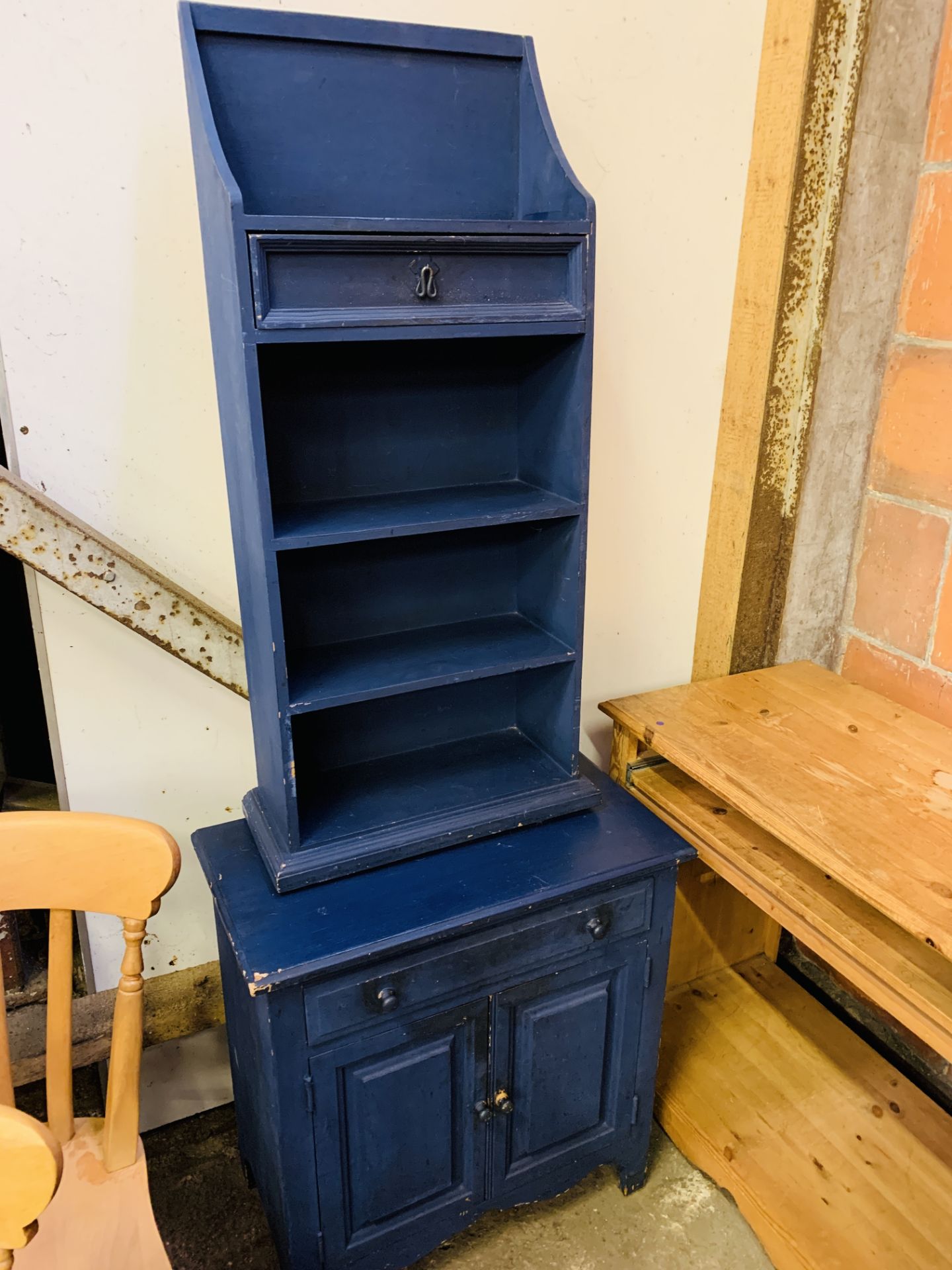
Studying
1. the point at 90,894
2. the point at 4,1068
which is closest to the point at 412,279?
the point at 90,894

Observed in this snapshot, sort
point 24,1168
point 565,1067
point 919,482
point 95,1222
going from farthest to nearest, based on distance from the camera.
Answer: point 919,482 → point 565,1067 → point 95,1222 → point 24,1168

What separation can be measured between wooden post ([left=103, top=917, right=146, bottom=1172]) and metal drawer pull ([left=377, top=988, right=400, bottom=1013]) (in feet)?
1.12

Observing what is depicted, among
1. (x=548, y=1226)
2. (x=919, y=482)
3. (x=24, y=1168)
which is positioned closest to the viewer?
(x=24, y=1168)

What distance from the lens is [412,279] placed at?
127 cm

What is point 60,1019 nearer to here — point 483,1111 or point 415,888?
point 415,888

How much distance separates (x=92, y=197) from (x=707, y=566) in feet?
4.67

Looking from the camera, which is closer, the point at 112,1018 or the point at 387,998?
the point at 387,998

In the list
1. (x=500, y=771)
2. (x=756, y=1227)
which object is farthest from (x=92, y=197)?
(x=756, y=1227)

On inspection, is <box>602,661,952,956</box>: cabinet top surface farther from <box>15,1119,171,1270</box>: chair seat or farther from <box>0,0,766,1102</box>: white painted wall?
<box>15,1119,171,1270</box>: chair seat

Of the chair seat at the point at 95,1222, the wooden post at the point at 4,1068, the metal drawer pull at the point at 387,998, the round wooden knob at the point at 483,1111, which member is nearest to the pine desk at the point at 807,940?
the round wooden knob at the point at 483,1111

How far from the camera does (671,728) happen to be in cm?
186

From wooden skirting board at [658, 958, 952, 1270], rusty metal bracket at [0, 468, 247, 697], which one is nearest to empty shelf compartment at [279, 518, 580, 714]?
rusty metal bracket at [0, 468, 247, 697]

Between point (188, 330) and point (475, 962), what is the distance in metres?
1.13

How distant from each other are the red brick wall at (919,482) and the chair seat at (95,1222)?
1.71 meters
